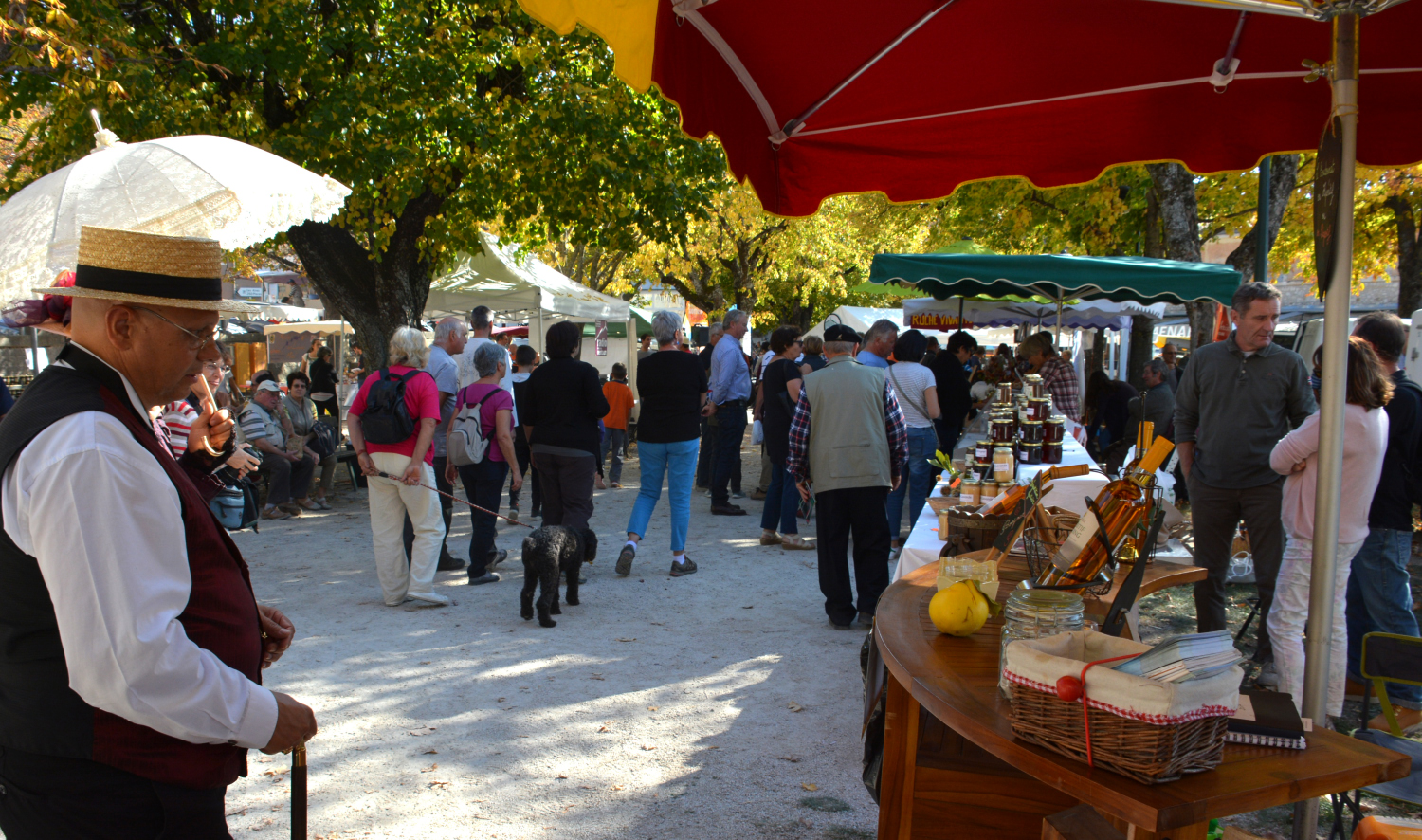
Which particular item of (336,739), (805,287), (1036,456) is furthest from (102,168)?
(805,287)

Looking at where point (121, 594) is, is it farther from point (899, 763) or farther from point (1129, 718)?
point (899, 763)

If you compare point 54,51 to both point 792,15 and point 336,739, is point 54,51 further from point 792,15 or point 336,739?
point 792,15

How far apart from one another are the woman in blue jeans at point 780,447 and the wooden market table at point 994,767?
4.76 metres

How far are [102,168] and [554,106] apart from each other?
6.18 metres

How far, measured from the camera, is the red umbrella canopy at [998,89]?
2855 mm

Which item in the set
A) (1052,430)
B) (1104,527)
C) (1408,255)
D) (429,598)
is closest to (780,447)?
(1052,430)

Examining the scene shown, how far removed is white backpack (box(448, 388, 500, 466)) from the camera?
22.7 feet

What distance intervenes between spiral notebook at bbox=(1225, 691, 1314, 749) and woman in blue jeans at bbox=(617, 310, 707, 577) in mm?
5432

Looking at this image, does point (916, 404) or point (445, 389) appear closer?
point (445, 389)

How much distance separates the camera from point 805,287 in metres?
30.0

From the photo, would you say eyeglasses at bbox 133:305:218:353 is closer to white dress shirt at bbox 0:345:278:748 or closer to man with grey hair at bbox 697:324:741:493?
white dress shirt at bbox 0:345:278:748

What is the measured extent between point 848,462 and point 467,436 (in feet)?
9.78

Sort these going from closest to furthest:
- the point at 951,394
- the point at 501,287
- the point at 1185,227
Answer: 1. the point at 951,394
2. the point at 1185,227
3. the point at 501,287

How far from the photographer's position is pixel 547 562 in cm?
597
